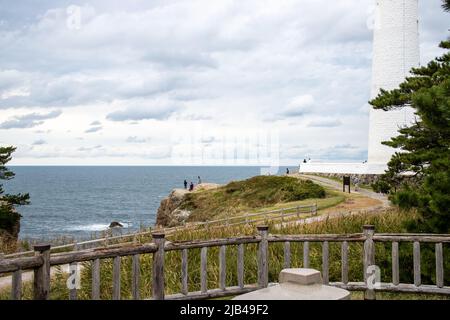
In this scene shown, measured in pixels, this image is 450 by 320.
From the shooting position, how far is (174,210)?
155 feet

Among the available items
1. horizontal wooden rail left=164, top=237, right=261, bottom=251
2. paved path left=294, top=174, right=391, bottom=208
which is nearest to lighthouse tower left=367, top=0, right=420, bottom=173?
paved path left=294, top=174, right=391, bottom=208

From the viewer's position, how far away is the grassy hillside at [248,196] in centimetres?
3978

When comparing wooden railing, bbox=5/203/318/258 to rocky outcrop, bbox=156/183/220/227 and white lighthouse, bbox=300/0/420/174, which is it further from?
white lighthouse, bbox=300/0/420/174

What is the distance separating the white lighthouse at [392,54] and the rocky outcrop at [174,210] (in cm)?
1682

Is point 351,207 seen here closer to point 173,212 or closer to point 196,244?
point 173,212

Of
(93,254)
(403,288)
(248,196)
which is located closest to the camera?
(93,254)

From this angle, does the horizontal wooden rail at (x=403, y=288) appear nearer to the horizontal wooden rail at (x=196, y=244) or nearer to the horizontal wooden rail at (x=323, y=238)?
the horizontal wooden rail at (x=323, y=238)

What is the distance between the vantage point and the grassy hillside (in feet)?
131

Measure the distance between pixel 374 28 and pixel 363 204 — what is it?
17579 millimetres

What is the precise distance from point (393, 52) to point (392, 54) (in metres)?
0.17

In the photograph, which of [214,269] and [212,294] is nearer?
[212,294]

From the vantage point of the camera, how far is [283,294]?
457 centimetres

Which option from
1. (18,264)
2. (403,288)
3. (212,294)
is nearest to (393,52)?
(403,288)
